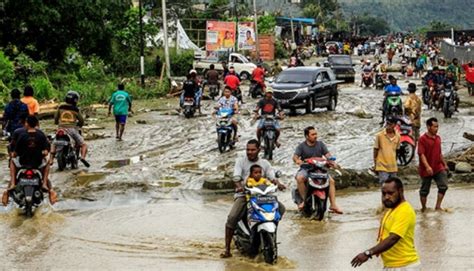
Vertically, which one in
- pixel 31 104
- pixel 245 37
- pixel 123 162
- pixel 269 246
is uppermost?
pixel 245 37

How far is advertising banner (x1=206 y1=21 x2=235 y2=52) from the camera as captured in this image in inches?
1902

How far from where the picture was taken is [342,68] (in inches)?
1850

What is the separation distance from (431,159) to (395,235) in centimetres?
656

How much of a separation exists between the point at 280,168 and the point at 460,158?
390cm

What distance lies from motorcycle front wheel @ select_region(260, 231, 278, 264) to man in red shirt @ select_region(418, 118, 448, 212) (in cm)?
414

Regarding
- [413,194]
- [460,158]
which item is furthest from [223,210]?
[460,158]

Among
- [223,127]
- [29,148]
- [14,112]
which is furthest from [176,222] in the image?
[223,127]

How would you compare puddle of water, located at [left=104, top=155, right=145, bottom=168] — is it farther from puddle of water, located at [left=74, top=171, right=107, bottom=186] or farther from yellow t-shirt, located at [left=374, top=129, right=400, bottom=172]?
yellow t-shirt, located at [left=374, top=129, right=400, bottom=172]

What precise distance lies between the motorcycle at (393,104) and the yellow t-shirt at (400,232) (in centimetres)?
1423

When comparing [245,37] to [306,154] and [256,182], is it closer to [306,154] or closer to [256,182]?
[306,154]

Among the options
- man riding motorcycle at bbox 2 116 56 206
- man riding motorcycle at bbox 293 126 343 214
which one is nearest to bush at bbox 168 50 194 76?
man riding motorcycle at bbox 2 116 56 206

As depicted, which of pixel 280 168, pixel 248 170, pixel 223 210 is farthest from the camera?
pixel 280 168

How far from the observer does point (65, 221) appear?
12.2 metres

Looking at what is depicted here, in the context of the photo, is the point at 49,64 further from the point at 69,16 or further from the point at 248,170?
the point at 248,170
